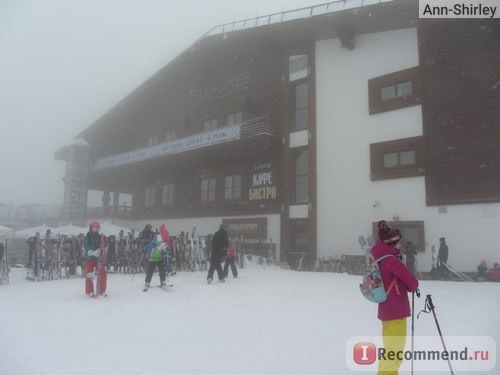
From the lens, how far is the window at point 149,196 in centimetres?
3055

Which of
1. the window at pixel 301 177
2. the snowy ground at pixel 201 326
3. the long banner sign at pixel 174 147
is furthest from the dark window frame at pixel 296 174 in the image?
the snowy ground at pixel 201 326

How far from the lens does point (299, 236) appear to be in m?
20.9

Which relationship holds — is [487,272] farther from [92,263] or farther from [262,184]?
[92,263]

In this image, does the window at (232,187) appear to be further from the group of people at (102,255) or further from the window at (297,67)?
the group of people at (102,255)

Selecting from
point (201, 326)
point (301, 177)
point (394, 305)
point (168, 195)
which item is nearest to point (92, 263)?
point (201, 326)

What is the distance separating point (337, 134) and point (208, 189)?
10117 millimetres

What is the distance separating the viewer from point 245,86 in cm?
2466

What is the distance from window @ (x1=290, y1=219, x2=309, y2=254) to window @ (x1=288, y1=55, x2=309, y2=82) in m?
7.79

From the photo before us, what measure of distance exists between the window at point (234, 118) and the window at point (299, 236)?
762 cm

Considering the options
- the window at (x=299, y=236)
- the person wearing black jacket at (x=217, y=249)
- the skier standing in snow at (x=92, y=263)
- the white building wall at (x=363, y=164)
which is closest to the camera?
the skier standing in snow at (x=92, y=263)

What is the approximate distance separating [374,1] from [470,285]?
12266mm

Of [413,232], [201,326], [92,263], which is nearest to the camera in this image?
[201,326]

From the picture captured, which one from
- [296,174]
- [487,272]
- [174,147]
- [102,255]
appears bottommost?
[487,272]

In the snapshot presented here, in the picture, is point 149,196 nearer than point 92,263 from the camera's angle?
No
